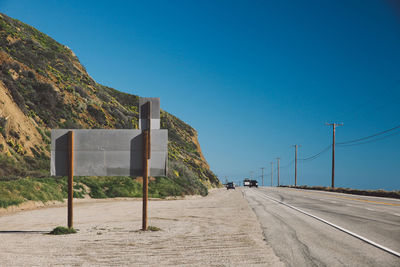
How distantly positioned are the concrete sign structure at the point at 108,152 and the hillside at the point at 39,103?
13.8 m

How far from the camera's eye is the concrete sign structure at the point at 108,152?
1059 cm

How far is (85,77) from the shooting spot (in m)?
53.8

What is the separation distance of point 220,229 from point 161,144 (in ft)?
9.93

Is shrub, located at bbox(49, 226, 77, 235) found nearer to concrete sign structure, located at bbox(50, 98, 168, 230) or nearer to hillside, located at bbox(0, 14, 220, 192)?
concrete sign structure, located at bbox(50, 98, 168, 230)

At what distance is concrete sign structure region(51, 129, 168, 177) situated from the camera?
10594 millimetres

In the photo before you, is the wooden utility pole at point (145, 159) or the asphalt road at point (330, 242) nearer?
the asphalt road at point (330, 242)

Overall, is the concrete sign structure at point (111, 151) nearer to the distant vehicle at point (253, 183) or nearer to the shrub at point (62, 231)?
the shrub at point (62, 231)

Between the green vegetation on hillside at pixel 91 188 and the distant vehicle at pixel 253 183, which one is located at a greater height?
the green vegetation on hillside at pixel 91 188

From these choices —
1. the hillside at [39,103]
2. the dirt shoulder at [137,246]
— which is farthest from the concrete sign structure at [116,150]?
the hillside at [39,103]

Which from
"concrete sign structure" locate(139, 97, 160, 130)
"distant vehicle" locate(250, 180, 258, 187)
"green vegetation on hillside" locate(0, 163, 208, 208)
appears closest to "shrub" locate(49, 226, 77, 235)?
"concrete sign structure" locate(139, 97, 160, 130)

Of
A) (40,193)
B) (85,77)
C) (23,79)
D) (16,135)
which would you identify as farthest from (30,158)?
(85,77)

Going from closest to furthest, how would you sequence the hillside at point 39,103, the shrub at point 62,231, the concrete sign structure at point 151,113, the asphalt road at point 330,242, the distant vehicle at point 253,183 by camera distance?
the asphalt road at point 330,242, the shrub at point 62,231, the concrete sign structure at point 151,113, the hillside at point 39,103, the distant vehicle at point 253,183

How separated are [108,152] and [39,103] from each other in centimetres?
2942

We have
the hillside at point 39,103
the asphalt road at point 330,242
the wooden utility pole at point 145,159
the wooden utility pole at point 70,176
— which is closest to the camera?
the asphalt road at point 330,242
